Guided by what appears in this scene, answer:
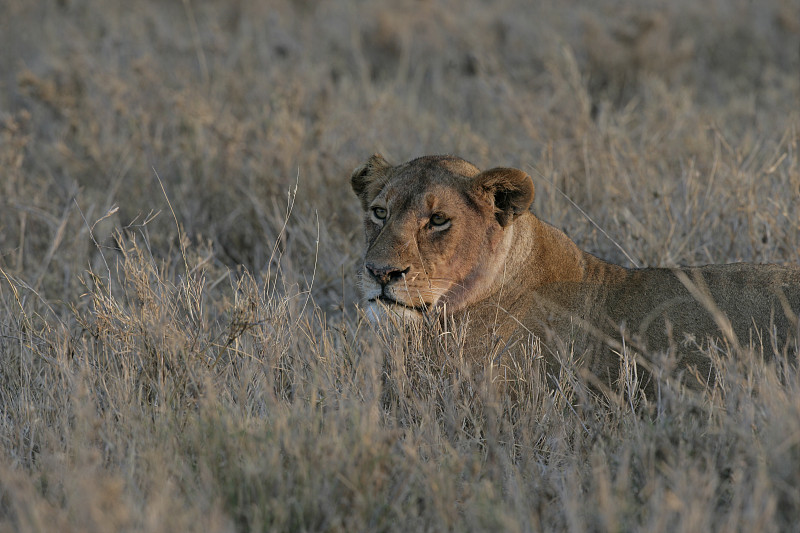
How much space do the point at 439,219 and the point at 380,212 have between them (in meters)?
0.36

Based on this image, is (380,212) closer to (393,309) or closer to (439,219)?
(439,219)

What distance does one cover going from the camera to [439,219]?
14.3ft

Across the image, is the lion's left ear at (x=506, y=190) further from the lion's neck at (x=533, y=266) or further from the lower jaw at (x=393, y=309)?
the lower jaw at (x=393, y=309)

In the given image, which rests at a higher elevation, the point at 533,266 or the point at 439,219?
the point at 439,219

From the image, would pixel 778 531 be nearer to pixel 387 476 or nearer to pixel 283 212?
pixel 387 476

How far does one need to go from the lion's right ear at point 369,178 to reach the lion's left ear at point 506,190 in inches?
25.4

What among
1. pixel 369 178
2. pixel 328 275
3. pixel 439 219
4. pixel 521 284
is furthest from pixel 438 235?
pixel 328 275

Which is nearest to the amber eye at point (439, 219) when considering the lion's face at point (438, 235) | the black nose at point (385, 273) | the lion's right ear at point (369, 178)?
the lion's face at point (438, 235)

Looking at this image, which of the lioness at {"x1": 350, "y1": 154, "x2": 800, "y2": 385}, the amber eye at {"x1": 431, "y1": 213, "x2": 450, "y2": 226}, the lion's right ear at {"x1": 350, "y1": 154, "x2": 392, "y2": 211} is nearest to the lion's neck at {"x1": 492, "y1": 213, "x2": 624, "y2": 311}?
the lioness at {"x1": 350, "y1": 154, "x2": 800, "y2": 385}

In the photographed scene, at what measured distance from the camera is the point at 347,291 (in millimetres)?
6184

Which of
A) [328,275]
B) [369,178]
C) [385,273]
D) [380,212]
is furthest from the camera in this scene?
[328,275]

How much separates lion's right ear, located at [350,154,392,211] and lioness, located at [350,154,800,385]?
0.15 metres

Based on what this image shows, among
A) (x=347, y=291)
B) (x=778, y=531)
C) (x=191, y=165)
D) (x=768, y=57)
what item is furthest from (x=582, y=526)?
(x=768, y=57)

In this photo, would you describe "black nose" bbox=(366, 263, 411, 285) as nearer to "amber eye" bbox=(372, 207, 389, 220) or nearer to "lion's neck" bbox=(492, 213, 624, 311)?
"amber eye" bbox=(372, 207, 389, 220)
